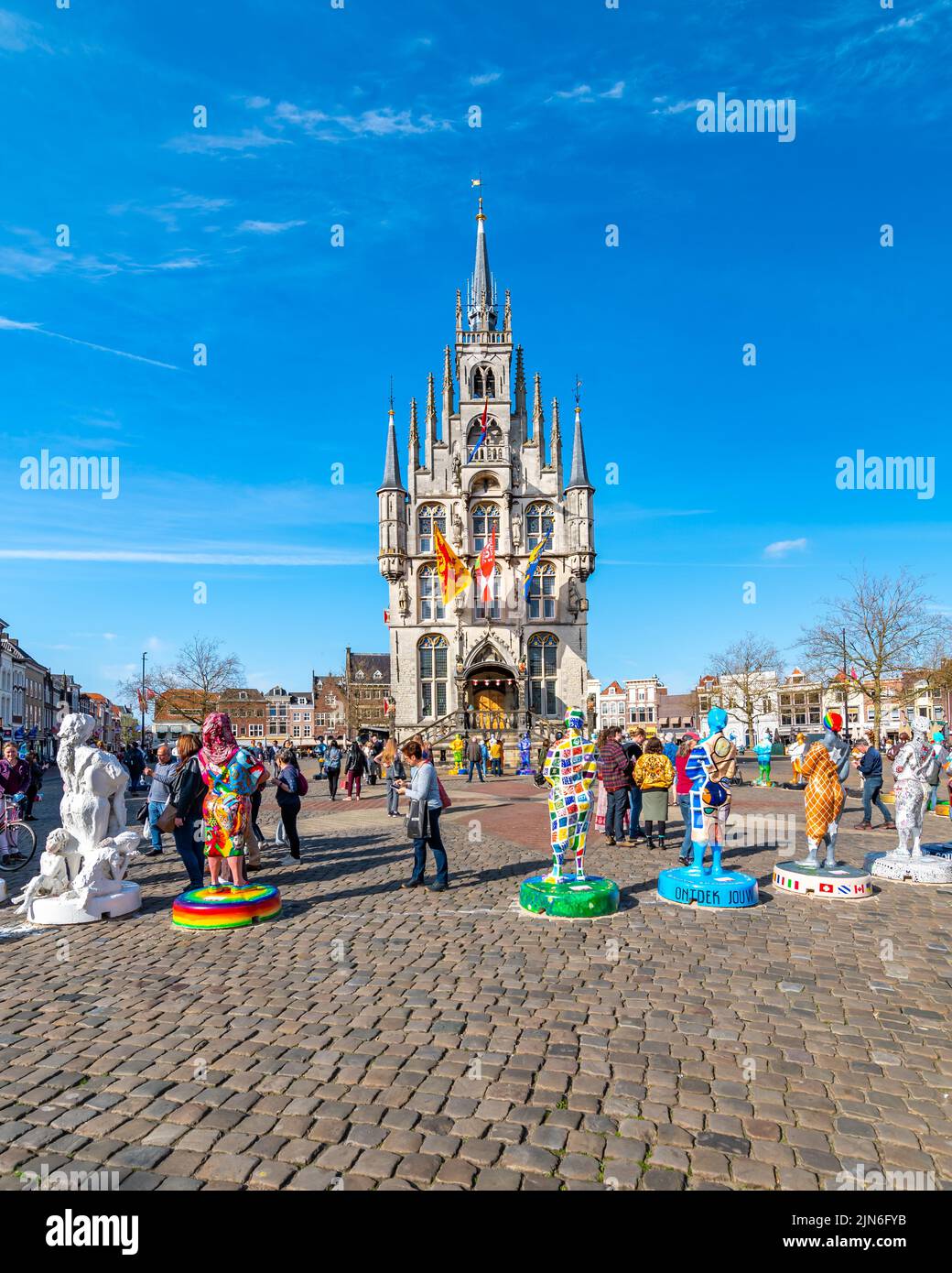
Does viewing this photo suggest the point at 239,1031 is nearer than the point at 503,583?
Yes

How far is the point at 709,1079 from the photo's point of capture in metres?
4.42

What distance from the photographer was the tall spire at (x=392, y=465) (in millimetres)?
39625

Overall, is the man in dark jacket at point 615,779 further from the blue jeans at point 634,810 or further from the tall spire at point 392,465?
the tall spire at point 392,465

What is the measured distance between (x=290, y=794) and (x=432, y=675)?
28917 millimetres

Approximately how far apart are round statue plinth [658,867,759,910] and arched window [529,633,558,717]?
30.4 metres

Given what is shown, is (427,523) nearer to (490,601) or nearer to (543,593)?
(490,601)

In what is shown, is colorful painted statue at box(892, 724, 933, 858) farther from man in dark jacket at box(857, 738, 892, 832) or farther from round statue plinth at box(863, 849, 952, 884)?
man in dark jacket at box(857, 738, 892, 832)

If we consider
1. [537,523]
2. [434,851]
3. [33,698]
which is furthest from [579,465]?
[33,698]

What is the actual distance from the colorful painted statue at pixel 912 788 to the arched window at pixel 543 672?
96.0 ft

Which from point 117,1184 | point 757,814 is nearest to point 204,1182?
point 117,1184

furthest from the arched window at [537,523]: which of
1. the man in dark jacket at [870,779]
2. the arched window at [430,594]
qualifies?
the man in dark jacket at [870,779]

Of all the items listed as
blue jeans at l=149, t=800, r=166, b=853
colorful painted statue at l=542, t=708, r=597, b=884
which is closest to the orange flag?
blue jeans at l=149, t=800, r=166, b=853

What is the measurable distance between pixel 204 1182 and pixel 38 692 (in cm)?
9223
